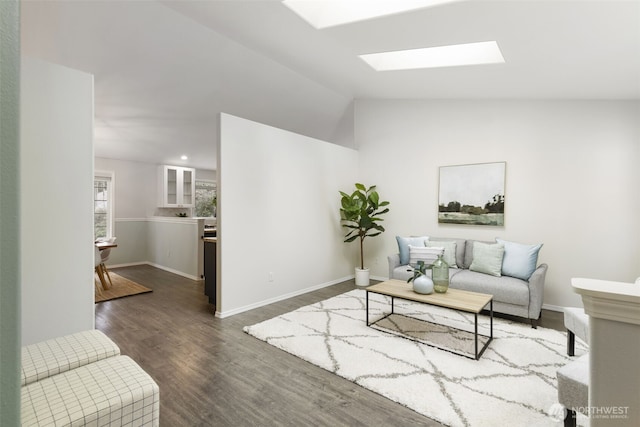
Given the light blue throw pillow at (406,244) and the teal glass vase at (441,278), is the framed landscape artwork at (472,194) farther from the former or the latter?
the teal glass vase at (441,278)

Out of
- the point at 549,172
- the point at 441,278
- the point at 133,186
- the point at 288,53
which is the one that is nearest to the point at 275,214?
the point at 288,53

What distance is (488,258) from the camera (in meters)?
3.88

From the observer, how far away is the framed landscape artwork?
4.36m

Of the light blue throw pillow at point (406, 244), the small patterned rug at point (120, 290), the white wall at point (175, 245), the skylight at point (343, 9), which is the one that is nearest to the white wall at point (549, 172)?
the light blue throw pillow at point (406, 244)

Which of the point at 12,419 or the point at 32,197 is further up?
the point at 32,197

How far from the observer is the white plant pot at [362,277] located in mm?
5188

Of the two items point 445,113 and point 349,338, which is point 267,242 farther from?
point 445,113

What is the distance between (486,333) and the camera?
3162 mm

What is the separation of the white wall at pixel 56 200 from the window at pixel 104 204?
5.06 metres

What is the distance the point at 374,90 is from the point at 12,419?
5.04 metres

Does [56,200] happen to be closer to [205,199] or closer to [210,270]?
[210,270]

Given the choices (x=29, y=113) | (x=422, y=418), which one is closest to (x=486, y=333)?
(x=422, y=418)

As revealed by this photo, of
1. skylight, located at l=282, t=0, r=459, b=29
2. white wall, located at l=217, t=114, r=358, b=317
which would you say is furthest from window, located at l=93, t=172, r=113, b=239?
skylight, located at l=282, t=0, r=459, b=29

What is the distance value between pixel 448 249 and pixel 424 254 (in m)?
0.41
